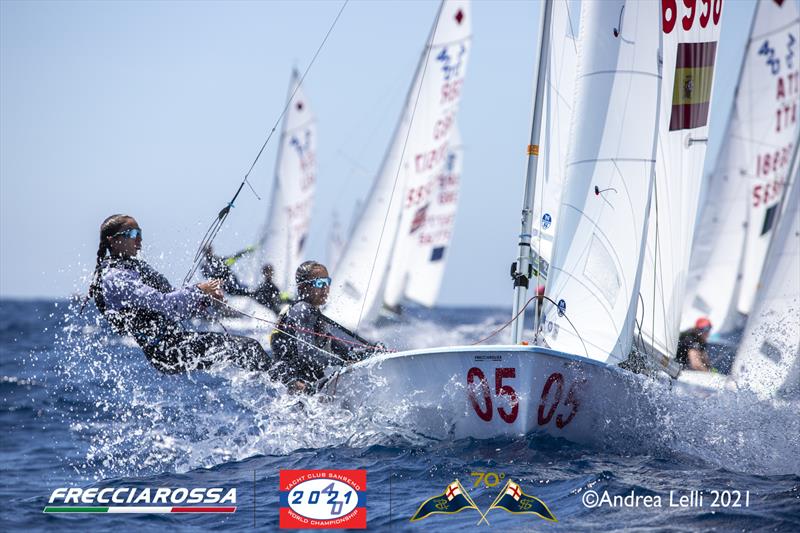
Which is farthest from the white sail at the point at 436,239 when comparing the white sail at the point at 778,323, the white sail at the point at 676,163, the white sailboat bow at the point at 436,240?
the white sail at the point at 676,163

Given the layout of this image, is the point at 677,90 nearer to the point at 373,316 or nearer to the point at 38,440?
the point at 38,440

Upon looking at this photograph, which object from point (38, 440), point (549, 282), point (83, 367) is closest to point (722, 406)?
point (549, 282)

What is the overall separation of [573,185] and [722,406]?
5.90 ft

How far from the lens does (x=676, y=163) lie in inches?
256

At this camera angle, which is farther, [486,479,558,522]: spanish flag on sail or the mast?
the mast

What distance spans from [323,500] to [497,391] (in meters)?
1.40

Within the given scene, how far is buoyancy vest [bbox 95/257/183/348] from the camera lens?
5555 millimetres

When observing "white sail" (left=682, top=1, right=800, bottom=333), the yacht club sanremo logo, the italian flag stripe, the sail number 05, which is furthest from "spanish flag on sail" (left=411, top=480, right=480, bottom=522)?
"white sail" (left=682, top=1, right=800, bottom=333)

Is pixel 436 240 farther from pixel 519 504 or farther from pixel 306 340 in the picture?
pixel 519 504

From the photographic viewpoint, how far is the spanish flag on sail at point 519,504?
4184mm

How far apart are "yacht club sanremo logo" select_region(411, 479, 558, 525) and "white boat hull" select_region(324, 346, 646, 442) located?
66 centimetres

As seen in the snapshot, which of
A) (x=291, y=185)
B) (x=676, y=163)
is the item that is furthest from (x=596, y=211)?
(x=291, y=185)

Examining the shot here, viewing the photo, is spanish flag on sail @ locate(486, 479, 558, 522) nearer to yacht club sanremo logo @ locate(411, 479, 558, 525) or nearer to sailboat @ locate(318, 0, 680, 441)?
yacht club sanremo logo @ locate(411, 479, 558, 525)

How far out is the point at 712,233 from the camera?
16.5 meters
